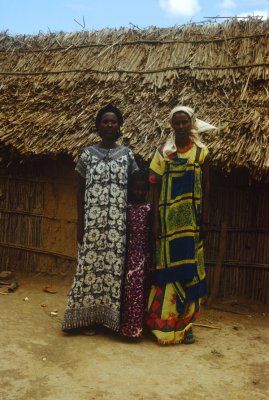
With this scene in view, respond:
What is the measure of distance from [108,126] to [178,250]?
1.26 metres

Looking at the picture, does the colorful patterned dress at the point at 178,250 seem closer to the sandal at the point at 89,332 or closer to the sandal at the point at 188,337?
the sandal at the point at 188,337

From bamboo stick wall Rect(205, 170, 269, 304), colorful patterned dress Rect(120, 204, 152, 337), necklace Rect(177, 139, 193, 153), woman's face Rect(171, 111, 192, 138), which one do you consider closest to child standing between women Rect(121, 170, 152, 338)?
colorful patterned dress Rect(120, 204, 152, 337)

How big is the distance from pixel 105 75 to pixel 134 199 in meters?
2.88

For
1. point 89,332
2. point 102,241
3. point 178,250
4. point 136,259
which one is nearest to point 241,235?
point 178,250

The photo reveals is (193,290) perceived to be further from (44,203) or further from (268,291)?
(44,203)

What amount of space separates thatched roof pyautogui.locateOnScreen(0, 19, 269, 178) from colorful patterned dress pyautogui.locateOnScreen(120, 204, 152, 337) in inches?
45.2

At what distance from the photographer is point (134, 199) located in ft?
14.6

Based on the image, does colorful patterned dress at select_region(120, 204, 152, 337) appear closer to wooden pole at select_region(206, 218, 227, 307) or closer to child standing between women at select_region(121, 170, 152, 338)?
child standing between women at select_region(121, 170, 152, 338)

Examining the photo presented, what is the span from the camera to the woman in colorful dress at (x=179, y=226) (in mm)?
4191

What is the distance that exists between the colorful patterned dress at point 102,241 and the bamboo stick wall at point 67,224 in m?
1.55

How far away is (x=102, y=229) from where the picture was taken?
4.30 m

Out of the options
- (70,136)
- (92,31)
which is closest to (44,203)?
(70,136)

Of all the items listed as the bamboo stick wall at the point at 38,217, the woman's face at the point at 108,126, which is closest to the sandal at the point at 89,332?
the woman's face at the point at 108,126

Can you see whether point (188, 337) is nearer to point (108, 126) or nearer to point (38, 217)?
point (108, 126)
